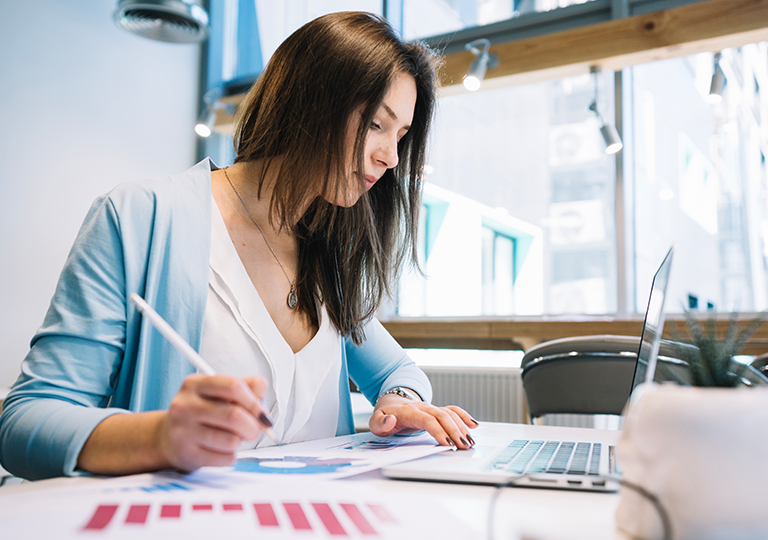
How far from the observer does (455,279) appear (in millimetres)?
3543

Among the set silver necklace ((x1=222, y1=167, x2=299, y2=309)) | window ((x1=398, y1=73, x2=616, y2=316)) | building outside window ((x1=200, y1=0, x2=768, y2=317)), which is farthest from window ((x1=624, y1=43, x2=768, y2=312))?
silver necklace ((x1=222, y1=167, x2=299, y2=309))

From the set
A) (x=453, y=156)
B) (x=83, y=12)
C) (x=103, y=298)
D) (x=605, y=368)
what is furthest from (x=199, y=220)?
(x=83, y=12)

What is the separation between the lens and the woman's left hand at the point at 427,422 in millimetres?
750

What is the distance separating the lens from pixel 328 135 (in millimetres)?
1001

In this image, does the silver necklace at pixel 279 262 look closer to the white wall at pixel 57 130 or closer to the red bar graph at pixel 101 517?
the red bar graph at pixel 101 517

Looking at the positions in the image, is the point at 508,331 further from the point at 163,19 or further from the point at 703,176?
the point at 163,19

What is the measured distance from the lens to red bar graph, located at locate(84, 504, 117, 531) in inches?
14.2

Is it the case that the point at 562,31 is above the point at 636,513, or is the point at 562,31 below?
above

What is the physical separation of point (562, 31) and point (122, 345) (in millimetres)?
2865

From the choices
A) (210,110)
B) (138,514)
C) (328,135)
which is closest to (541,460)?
(138,514)

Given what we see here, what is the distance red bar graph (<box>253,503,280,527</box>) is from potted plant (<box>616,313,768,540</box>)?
22 cm

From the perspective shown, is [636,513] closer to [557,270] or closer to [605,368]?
[605,368]

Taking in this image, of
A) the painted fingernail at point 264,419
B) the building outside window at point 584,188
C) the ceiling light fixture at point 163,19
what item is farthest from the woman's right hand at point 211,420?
the ceiling light fixture at point 163,19

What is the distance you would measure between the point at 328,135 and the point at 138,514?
73cm
